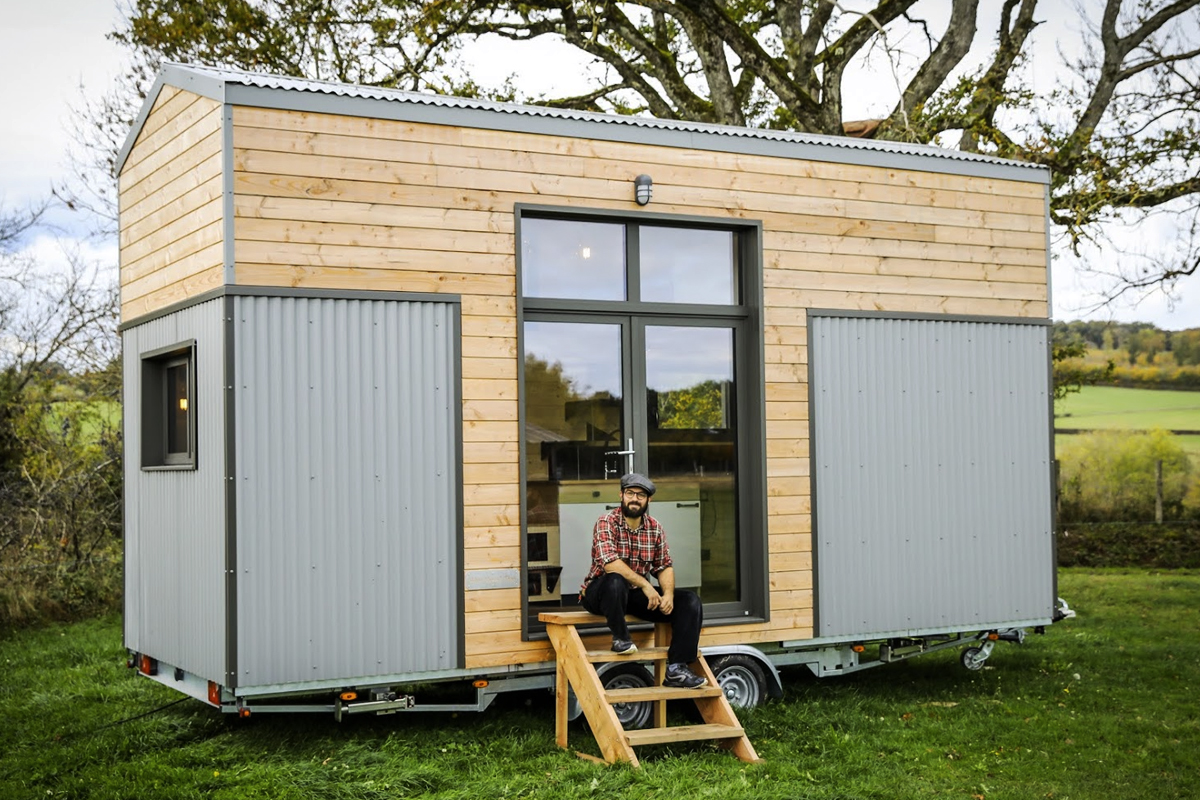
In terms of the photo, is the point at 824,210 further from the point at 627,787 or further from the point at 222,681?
the point at 222,681

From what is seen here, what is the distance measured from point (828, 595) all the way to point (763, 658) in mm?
627

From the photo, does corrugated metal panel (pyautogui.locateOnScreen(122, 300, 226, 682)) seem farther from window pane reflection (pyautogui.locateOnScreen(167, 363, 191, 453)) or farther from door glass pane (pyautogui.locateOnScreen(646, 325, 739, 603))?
door glass pane (pyautogui.locateOnScreen(646, 325, 739, 603))

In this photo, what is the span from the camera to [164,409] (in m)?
7.66

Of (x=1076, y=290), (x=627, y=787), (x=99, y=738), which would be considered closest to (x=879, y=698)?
(x=627, y=787)

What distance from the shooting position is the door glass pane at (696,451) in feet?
25.1

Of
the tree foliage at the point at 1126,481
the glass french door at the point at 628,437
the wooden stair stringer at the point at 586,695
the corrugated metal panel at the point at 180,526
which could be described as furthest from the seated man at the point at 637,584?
the tree foliage at the point at 1126,481

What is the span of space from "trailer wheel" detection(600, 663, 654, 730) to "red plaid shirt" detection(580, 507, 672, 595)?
52 centimetres

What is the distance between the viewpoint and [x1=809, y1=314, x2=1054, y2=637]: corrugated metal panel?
7938 millimetres

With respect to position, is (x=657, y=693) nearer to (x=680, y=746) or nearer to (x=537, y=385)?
(x=680, y=746)

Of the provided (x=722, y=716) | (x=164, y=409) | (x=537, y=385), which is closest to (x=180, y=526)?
(x=164, y=409)

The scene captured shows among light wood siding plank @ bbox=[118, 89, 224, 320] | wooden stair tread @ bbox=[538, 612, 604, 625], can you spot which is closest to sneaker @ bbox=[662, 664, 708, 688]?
wooden stair tread @ bbox=[538, 612, 604, 625]

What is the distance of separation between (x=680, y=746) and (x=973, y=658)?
2.84m

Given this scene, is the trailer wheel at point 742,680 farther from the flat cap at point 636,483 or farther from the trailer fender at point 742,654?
the flat cap at point 636,483

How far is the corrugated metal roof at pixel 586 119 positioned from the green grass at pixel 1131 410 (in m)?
12.2
